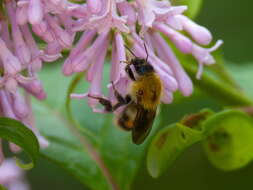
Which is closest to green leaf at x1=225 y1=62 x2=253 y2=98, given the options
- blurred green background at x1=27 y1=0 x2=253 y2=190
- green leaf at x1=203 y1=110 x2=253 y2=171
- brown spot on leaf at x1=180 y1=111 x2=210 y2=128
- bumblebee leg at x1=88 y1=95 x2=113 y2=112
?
blurred green background at x1=27 y1=0 x2=253 y2=190

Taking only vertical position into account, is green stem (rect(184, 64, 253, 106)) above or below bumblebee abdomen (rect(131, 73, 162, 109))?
below

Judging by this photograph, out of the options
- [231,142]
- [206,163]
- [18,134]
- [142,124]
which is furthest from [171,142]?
[206,163]

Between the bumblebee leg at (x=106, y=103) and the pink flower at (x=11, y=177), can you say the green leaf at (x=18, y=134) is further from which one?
the pink flower at (x=11, y=177)

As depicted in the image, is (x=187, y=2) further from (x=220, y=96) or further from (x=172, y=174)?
(x=172, y=174)

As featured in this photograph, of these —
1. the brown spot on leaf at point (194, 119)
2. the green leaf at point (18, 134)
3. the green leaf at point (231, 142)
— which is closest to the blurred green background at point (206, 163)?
the green leaf at point (231, 142)

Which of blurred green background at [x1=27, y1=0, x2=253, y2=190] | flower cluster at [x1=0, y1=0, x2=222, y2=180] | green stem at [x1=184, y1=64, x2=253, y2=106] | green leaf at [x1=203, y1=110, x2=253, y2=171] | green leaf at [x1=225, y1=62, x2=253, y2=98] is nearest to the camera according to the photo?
flower cluster at [x1=0, y1=0, x2=222, y2=180]

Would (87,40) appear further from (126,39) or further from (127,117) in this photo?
(127,117)

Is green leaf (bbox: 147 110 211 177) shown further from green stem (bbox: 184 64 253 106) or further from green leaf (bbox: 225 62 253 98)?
green leaf (bbox: 225 62 253 98)

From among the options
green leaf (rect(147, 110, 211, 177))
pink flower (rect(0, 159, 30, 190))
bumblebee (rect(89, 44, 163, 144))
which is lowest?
pink flower (rect(0, 159, 30, 190))
